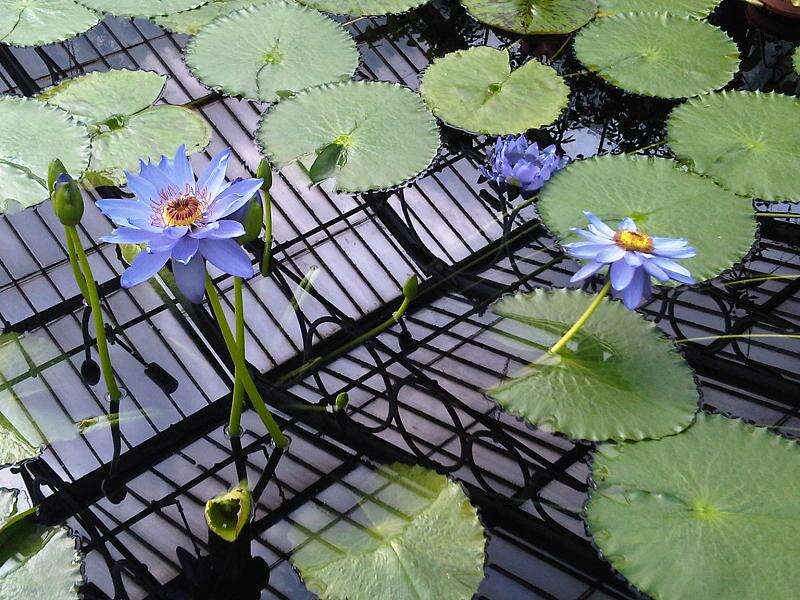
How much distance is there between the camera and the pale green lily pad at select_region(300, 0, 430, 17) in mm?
2223

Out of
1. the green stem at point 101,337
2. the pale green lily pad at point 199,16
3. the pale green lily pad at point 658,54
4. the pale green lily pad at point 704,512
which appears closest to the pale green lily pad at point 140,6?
the pale green lily pad at point 199,16

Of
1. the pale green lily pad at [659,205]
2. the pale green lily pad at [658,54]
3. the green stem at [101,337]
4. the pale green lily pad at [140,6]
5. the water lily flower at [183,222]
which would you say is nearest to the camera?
the water lily flower at [183,222]

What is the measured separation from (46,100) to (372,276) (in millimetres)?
962

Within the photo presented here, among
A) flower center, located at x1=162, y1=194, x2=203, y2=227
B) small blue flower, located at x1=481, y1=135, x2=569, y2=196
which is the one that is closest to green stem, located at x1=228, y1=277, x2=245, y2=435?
flower center, located at x1=162, y1=194, x2=203, y2=227

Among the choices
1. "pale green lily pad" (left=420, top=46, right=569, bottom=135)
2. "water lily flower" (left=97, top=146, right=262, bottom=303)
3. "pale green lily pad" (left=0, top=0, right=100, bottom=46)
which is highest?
"pale green lily pad" (left=0, top=0, right=100, bottom=46)

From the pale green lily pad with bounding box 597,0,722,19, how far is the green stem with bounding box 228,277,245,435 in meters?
1.54

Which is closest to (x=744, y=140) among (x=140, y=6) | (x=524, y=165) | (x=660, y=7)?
(x=524, y=165)

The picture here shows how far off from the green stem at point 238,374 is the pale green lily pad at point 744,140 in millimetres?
1109

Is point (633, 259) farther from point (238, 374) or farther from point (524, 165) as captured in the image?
point (238, 374)

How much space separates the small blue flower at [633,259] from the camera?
1.30 metres

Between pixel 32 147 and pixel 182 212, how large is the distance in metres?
0.83

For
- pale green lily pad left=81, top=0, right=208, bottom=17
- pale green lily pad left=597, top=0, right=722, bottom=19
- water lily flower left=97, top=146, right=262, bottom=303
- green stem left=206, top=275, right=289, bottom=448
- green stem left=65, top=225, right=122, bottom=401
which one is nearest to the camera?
water lily flower left=97, top=146, right=262, bottom=303

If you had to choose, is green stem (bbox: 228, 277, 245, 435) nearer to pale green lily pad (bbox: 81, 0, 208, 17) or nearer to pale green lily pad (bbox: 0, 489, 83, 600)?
pale green lily pad (bbox: 0, 489, 83, 600)

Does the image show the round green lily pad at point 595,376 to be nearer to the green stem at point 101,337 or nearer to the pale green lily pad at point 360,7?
the green stem at point 101,337
